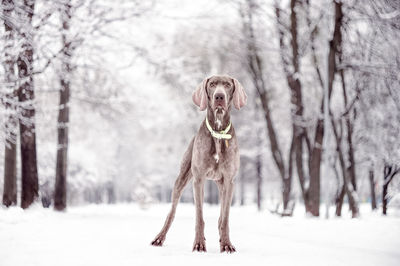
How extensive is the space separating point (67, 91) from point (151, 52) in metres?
3.10

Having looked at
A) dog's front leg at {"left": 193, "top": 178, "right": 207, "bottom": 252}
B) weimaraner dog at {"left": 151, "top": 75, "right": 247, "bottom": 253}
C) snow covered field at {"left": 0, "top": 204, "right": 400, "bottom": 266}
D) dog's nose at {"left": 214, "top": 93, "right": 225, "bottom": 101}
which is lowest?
snow covered field at {"left": 0, "top": 204, "right": 400, "bottom": 266}

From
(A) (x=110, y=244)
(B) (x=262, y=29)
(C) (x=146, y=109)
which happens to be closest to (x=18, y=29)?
(A) (x=110, y=244)

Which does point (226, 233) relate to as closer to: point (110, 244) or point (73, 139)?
point (110, 244)

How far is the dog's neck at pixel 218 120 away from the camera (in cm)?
473

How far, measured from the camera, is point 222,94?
4.49 m

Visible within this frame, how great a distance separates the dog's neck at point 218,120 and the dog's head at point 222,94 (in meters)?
0.05

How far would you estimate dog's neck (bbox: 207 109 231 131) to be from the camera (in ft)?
15.5

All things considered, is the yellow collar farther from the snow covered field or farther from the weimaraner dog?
the snow covered field

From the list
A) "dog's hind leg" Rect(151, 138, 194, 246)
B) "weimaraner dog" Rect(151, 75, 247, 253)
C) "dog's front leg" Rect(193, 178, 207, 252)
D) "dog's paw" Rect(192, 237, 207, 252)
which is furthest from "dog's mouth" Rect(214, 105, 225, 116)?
"dog's paw" Rect(192, 237, 207, 252)

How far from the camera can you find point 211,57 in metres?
27.1

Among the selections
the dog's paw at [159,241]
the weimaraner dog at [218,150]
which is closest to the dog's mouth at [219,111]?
the weimaraner dog at [218,150]

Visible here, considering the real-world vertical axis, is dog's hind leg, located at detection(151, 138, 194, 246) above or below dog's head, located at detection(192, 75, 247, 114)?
below

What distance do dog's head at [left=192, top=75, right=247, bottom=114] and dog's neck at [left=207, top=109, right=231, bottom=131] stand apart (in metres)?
0.05

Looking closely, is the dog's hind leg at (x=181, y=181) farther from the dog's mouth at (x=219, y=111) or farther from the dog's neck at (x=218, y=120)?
the dog's mouth at (x=219, y=111)
